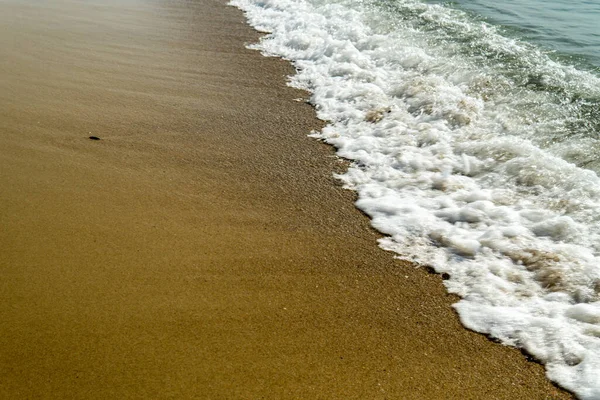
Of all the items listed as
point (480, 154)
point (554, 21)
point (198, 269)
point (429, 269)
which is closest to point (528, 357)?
point (429, 269)

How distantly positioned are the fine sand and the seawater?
203 mm

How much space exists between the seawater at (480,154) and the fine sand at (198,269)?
0.67 ft

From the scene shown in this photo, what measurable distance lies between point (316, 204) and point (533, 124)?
2.41 m

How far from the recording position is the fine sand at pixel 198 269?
2740mm

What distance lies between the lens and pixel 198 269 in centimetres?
345

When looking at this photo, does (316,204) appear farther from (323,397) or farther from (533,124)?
(533,124)

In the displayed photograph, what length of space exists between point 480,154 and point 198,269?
2628mm

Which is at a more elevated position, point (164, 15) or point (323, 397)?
point (164, 15)

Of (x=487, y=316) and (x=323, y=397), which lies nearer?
(x=323, y=397)

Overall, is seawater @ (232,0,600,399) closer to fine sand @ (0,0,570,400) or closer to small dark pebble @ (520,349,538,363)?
small dark pebble @ (520,349,538,363)

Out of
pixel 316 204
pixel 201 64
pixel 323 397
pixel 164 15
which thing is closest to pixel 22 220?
pixel 316 204

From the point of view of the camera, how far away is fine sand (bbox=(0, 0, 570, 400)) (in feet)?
8.99

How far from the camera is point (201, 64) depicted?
6.96m

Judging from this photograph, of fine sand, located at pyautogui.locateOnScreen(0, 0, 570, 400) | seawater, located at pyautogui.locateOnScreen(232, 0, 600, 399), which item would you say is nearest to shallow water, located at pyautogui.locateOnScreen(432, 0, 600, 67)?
seawater, located at pyautogui.locateOnScreen(232, 0, 600, 399)
